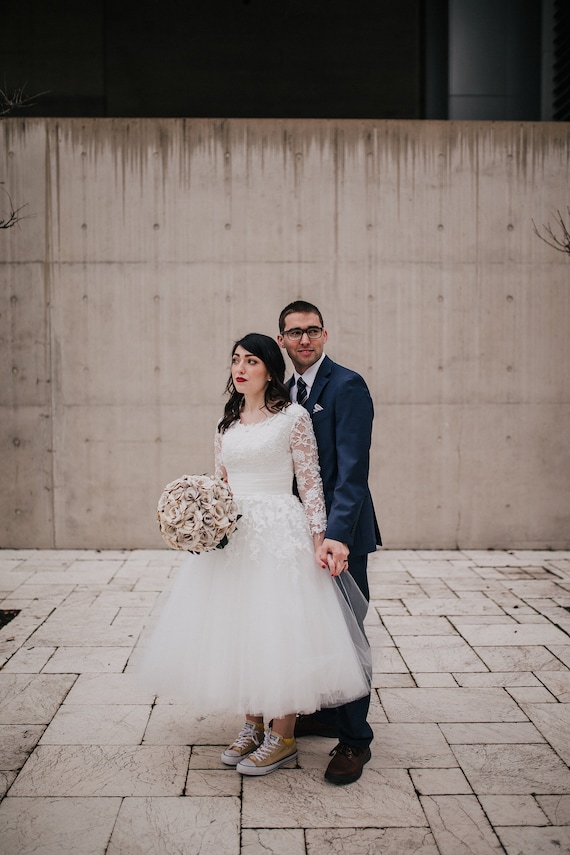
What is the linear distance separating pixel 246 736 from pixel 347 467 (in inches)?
50.8

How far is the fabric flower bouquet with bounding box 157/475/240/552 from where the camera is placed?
103 inches

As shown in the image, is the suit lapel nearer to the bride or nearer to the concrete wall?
the bride

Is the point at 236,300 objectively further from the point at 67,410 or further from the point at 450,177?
the point at 450,177

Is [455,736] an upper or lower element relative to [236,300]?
lower

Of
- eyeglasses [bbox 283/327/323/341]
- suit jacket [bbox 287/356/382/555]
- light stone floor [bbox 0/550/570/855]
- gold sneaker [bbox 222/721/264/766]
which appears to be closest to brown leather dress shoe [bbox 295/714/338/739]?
light stone floor [bbox 0/550/570/855]

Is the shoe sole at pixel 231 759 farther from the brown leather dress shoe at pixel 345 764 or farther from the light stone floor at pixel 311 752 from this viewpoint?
the brown leather dress shoe at pixel 345 764

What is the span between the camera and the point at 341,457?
2834 mm

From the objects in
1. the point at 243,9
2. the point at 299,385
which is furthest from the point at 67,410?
the point at 243,9

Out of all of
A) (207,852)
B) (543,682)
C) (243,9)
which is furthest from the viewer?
(243,9)

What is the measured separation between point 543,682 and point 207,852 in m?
2.21

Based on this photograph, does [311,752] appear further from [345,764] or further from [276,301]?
[276,301]

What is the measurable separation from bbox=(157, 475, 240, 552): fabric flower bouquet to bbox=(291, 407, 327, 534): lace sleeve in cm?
32

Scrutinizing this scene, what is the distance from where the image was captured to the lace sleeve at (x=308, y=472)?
287 centimetres

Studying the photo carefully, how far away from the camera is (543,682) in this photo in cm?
378
